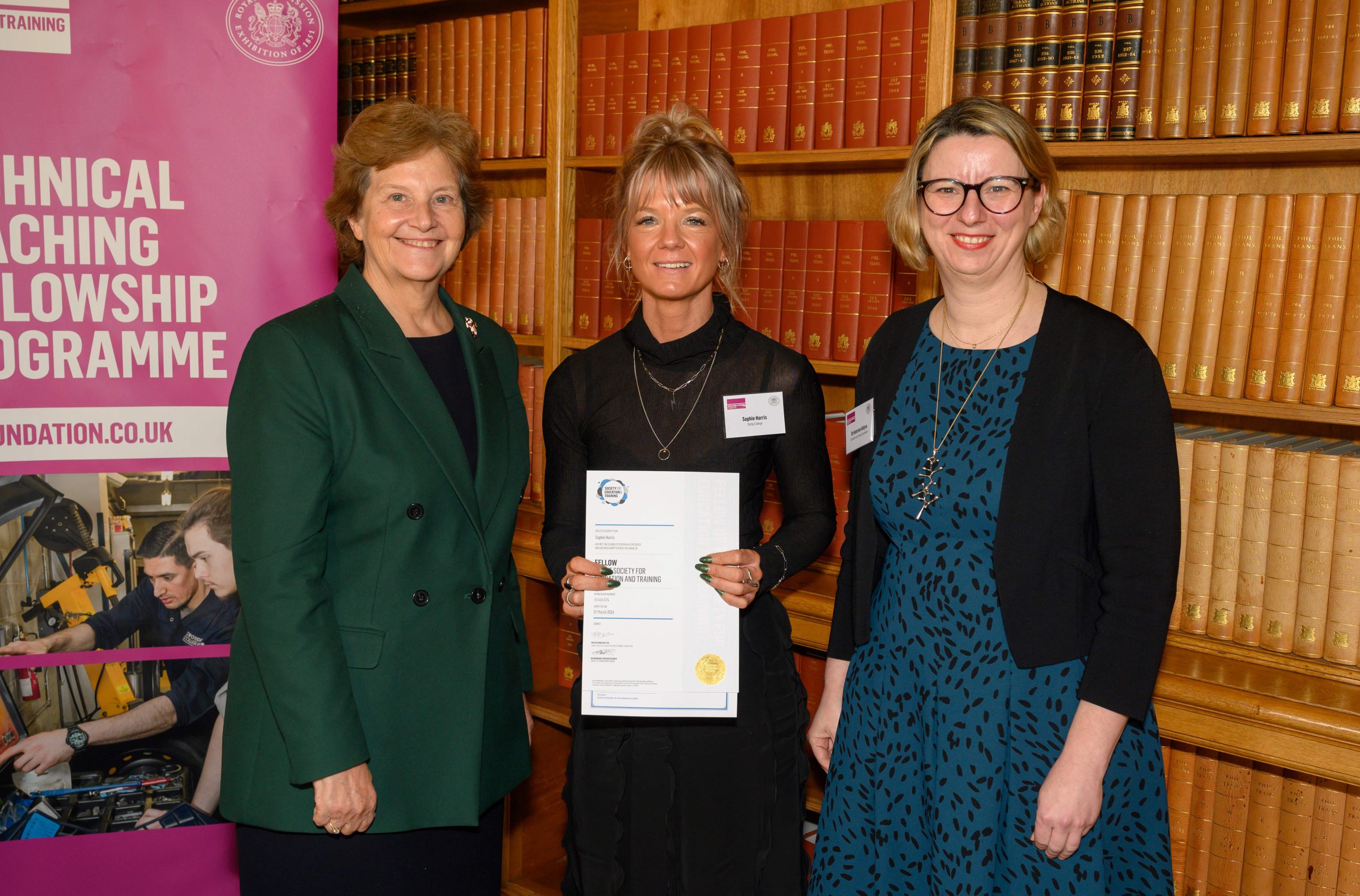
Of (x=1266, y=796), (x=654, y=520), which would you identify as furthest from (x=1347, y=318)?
(x=654, y=520)

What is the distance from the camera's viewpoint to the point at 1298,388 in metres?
2.06

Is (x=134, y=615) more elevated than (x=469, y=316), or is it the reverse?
(x=469, y=316)

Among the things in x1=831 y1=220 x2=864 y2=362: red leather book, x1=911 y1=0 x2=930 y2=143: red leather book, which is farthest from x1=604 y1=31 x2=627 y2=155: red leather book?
x1=911 y1=0 x2=930 y2=143: red leather book

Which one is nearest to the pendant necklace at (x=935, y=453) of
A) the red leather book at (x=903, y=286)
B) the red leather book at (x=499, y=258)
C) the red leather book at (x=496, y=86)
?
the red leather book at (x=903, y=286)

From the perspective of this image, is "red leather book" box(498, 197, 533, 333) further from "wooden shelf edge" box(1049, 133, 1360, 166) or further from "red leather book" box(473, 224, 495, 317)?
"wooden shelf edge" box(1049, 133, 1360, 166)

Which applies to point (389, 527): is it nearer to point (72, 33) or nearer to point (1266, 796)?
point (72, 33)

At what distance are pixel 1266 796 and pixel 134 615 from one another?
2.66 m

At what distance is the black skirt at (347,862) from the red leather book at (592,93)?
6.45 feet

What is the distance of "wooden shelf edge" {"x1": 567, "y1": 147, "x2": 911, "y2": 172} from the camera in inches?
97.7

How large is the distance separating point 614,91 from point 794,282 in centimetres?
81

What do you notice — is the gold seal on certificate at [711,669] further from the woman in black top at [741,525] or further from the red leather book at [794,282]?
the red leather book at [794,282]

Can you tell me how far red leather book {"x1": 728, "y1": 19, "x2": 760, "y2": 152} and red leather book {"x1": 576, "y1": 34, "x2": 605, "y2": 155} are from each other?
43cm

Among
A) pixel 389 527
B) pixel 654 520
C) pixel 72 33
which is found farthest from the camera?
pixel 72 33

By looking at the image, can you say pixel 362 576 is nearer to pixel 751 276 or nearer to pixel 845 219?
pixel 751 276
